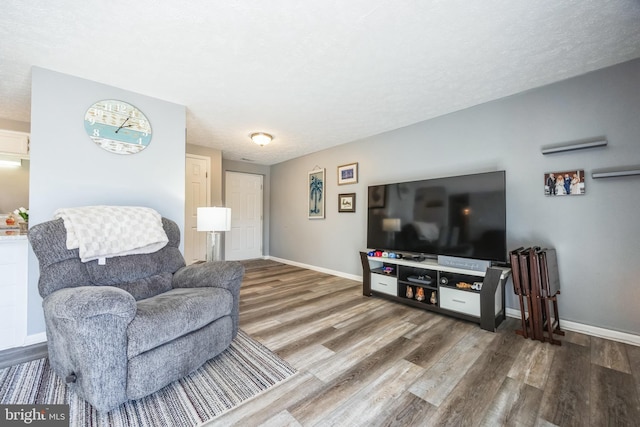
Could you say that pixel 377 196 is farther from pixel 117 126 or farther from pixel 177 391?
pixel 117 126

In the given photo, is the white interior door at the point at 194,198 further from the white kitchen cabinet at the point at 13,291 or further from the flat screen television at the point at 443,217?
the flat screen television at the point at 443,217

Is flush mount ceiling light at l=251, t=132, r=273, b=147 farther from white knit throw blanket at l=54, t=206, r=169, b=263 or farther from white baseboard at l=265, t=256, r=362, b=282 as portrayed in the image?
white baseboard at l=265, t=256, r=362, b=282

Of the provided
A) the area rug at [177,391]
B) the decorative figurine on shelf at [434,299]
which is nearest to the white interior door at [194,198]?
the area rug at [177,391]

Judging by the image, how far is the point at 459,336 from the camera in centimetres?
219

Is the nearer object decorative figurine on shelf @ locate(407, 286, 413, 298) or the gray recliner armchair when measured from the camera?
the gray recliner armchair

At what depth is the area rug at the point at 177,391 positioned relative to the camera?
1.29 m

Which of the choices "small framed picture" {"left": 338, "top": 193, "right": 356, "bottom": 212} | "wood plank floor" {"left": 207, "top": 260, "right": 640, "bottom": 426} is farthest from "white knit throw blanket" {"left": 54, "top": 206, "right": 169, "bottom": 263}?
"small framed picture" {"left": 338, "top": 193, "right": 356, "bottom": 212}

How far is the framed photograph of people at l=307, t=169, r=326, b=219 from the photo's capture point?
4.68m

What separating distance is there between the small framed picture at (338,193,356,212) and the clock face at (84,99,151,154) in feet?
9.22

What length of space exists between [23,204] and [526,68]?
5.85 m

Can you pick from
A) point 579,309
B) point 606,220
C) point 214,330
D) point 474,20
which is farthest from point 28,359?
point 606,220

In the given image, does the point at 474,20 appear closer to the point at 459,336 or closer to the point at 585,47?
the point at 585,47

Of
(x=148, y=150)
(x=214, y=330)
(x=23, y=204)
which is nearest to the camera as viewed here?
(x=214, y=330)

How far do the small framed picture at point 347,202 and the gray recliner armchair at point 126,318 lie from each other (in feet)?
8.18
